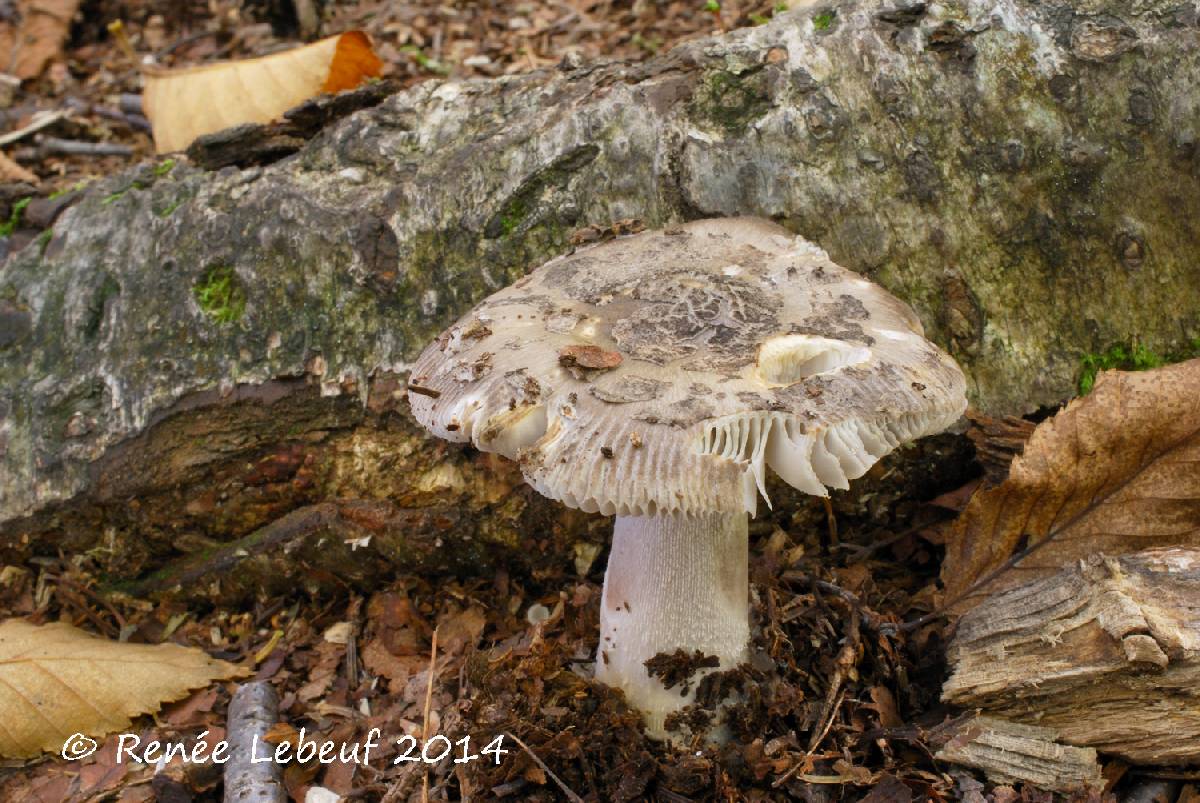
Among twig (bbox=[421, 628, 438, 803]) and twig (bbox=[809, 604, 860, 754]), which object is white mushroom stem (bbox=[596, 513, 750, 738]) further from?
twig (bbox=[421, 628, 438, 803])

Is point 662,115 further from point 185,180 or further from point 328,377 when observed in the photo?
point 185,180

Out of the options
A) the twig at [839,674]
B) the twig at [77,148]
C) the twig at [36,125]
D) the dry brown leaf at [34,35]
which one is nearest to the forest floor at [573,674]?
the twig at [839,674]

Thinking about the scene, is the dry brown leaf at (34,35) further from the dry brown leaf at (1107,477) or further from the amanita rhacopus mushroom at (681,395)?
the dry brown leaf at (1107,477)

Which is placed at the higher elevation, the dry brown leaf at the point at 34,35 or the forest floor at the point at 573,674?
the dry brown leaf at the point at 34,35

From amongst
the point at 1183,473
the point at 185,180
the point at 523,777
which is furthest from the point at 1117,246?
the point at 185,180

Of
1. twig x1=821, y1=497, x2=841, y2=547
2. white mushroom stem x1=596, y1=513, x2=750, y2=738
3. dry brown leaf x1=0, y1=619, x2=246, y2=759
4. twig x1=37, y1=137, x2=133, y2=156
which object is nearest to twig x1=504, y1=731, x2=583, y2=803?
white mushroom stem x1=596, y1=513, x2=750, y2=738
